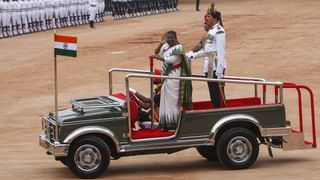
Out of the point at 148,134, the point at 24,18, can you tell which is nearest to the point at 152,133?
the point at 148,134

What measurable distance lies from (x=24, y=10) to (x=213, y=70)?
25409 millimetres

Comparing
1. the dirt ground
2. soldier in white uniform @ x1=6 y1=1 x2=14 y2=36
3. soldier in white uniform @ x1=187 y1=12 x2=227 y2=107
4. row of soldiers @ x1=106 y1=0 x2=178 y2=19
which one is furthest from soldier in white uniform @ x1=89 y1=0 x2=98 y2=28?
soldier in white uniform @ x1=187 y1=12 x2=227 y2=107

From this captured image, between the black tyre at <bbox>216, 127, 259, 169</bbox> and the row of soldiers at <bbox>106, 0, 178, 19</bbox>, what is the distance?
35459 millimetres

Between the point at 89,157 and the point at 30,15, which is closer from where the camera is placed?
the point at 89,157

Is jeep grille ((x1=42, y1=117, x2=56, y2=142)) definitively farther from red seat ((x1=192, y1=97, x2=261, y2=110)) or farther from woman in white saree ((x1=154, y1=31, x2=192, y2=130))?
red seat ((x1=192, y1=97, x2=261, y2=110))

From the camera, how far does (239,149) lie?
41.2ft

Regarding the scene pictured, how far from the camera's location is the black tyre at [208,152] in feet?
42.8

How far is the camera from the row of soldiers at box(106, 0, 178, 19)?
158ft

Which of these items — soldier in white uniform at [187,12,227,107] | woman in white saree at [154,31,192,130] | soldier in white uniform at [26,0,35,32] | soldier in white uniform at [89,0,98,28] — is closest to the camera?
woman in white saree at [154,31,192,130]

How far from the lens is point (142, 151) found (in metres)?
12.3

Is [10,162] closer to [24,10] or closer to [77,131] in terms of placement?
[77,131]

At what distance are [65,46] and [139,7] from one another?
3832cm

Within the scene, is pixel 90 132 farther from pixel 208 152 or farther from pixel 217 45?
pixel 217 45

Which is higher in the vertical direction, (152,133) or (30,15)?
(30,15)
